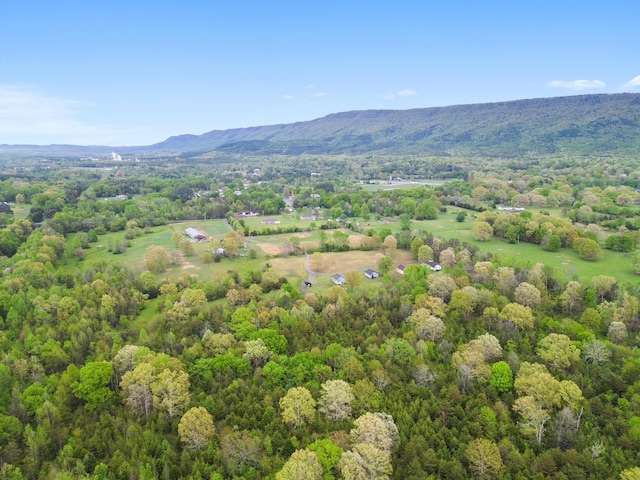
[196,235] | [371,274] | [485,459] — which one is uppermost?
[196,235]

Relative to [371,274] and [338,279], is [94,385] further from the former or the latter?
[371,274]

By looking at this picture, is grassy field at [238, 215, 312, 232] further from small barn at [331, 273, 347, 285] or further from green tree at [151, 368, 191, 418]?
green tree at [151, 368, 191, 418]

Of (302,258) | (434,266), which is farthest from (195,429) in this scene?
(302,258)

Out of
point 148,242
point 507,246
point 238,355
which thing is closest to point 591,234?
point 507,246

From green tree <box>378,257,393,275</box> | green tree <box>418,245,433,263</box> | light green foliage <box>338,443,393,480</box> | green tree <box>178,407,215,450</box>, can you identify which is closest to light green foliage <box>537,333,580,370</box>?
light green foliage <box>338,443,393,480</box>

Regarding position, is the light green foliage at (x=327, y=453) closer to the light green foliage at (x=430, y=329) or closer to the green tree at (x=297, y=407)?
the green tree at (x=297, y=407)

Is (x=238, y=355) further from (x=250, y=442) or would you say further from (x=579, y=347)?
(x=579, y=347)

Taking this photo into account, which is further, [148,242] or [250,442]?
[148,242]

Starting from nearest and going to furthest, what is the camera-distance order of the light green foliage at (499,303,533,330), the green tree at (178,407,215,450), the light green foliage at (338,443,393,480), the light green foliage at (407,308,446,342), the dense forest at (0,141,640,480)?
the light green foliage at (338,443,393,480) < the dense forest at (0,141,640,480) < the green tree at (178,407,215,450) < the light green foliage at (407,308,446,342) < the light green foliage at (499,303,533,330)
